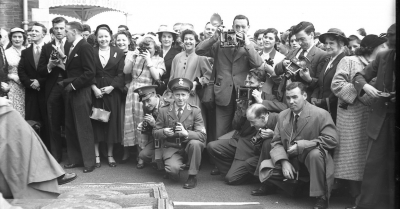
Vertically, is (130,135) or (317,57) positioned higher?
(317,57)

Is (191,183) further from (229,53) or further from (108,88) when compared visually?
(108,88)

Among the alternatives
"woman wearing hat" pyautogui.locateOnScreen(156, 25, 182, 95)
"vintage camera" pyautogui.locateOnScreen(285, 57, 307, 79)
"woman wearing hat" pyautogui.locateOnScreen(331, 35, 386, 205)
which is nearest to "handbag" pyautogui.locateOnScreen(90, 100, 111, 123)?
"woman wearing hat" pyautogui.locateOnScreen(156, 25, 182, 95)

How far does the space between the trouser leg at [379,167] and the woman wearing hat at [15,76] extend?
4550mm

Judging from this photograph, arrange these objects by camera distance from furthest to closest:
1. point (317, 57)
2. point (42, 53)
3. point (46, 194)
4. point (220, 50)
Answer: point (42, 53) → point (220, 50) → point (317, 57) → point (46, 194)

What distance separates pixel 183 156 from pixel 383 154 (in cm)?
229

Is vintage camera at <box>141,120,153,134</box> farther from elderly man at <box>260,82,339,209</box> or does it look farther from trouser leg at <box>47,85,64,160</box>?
elderly man at <box>260,82,339,209</box>

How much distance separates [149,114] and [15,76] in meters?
2.04

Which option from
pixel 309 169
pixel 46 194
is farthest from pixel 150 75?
pixel 46 194

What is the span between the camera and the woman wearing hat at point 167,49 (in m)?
6.69

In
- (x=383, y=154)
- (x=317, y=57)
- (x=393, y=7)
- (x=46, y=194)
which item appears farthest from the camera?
(x=317, y=57)

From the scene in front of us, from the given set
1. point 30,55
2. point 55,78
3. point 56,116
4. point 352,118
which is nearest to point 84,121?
point 56,116

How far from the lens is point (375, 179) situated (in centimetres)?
435

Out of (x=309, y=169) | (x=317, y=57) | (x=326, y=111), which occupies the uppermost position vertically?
(x=317, y=57)

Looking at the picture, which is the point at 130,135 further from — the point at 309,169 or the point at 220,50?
the point at 309,169
